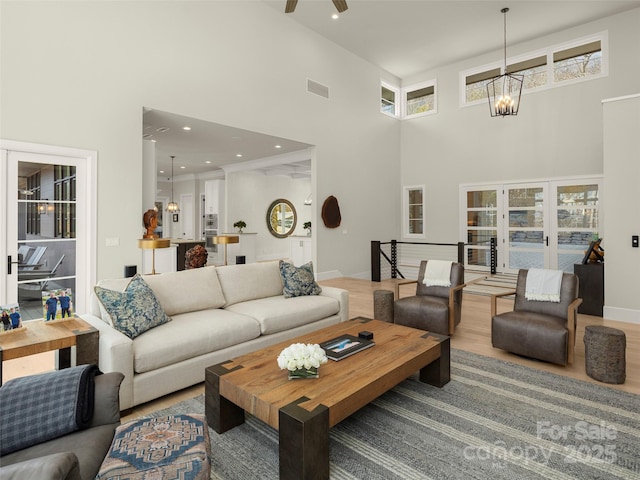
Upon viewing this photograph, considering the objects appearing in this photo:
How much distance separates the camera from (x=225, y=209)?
10711 mm

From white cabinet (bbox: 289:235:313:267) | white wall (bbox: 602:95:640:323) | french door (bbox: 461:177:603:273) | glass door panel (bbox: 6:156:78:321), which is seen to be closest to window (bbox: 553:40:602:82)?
french door (bbox: 461:177:603:273)

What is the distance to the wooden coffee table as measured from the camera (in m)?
1.79

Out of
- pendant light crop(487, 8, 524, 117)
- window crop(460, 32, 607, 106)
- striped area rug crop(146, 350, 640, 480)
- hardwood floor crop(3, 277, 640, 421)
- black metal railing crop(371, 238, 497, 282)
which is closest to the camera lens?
striped area rug crop(146, 350, 640, 480)

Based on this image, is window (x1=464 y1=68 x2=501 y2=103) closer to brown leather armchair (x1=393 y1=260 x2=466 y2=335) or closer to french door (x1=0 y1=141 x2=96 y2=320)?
brown leather armchair (x1=393 y1=260 x2=466 y2=335)

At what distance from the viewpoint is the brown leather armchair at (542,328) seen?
323cm

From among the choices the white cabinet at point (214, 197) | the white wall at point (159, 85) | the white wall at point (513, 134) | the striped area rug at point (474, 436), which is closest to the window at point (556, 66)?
the white wall at point (513, 134)

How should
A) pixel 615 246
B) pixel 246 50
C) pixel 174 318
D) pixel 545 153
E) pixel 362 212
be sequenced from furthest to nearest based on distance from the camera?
pixel 362 212, pixel 545 153, pixel 246 50, pixel 615 246, pixel 174 318

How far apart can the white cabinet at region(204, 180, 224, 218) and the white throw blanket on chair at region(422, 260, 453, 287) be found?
26.0 feet

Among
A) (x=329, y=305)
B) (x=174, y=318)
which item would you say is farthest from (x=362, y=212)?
(x=174, y=318)

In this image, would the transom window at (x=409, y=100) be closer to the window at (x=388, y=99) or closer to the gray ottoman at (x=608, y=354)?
the window at (x=388, y=99)

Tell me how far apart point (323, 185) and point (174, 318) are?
16.5ft

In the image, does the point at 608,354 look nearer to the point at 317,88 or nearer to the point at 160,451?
the point at 160,451

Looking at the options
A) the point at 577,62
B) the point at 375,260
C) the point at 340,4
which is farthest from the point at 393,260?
the point at 340,4

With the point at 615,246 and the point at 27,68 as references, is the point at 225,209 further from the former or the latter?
the point at 615,246
